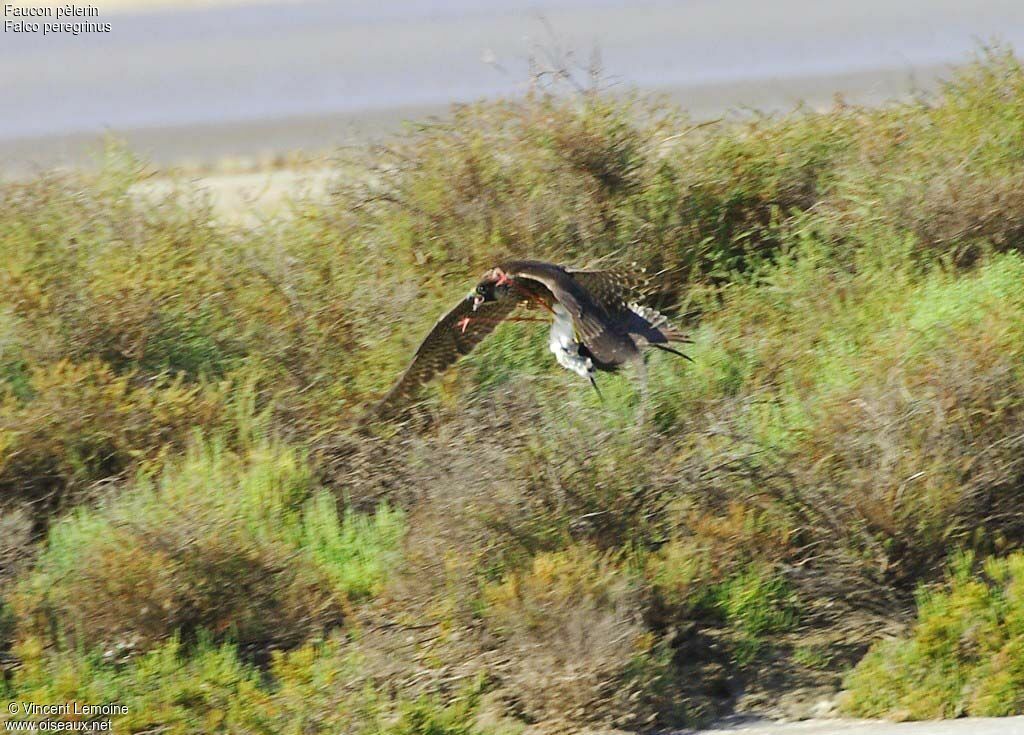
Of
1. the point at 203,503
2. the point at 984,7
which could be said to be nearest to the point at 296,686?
the point at 203,503

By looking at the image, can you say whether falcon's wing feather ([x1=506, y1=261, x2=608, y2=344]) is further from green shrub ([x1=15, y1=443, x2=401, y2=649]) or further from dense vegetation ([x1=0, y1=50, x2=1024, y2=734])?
green shrub ([x1=15, y1=443, x2=401, y2=649])

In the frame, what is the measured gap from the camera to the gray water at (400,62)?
21266 millimetres

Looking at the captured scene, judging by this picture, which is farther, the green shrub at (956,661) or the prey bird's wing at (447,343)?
the prey bird's wing at (447,343)

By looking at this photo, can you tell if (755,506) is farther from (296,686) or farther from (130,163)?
(130,163)

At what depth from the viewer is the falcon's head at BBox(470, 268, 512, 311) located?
633 cm

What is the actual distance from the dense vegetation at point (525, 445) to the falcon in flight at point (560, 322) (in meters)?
0.25

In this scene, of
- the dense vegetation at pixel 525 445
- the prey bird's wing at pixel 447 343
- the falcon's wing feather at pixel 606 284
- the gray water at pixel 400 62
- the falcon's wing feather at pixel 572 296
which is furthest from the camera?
the gray water at pixel 400 62

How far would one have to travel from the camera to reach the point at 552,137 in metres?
8.45

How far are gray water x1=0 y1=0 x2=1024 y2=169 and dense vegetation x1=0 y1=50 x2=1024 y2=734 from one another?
8916mm

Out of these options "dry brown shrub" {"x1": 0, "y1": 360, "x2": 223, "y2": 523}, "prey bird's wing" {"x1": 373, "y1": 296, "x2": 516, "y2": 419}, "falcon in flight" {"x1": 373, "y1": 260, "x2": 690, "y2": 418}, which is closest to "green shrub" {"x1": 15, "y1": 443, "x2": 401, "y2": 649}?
"dry brown shrub" {"x1": 0, "y1": 360, "x2": 223, "y2": 523}

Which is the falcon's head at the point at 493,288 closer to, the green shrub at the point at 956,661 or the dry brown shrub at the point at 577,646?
the dry brown shrub at the point at 577,646

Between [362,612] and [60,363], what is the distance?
227 centimetres

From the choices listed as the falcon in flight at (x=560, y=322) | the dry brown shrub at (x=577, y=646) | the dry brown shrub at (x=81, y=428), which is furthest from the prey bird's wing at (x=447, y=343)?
the dry brown shrub at (x=577, y=646)

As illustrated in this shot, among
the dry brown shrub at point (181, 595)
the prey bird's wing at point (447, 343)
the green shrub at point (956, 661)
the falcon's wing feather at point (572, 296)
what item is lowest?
the green shrub at point (956, 661)
